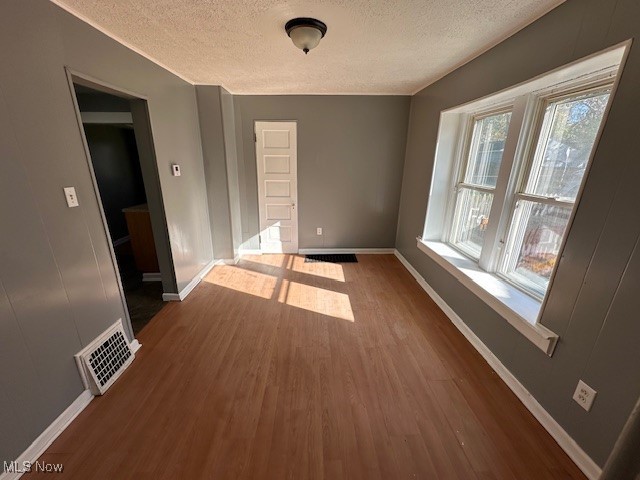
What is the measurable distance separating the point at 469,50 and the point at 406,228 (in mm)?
2183

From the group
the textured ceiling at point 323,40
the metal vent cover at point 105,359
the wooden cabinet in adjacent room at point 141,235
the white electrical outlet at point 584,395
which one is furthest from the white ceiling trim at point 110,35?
the white electrical outlet at point 584,395

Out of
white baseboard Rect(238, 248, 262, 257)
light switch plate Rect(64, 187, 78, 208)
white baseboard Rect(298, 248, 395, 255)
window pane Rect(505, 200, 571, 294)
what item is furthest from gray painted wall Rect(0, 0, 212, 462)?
window pane Rect(505, 200, 571, 294)

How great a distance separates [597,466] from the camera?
1.22 meters

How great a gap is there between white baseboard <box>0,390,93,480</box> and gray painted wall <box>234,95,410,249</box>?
2.76 m

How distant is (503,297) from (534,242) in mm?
474

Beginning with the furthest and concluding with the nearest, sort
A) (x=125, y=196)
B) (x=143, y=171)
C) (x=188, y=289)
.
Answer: (x=125, y=196) → (x=188, y=289) → (x=143, y=171)

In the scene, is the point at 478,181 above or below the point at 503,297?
above

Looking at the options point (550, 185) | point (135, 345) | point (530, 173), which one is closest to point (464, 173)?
point (530, 173)

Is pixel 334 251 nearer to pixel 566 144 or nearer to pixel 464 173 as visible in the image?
pixel 464 173

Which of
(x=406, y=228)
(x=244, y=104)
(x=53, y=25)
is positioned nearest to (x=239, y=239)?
(x=244, y=104)

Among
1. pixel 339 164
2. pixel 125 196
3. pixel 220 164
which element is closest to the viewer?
pixel 220 164

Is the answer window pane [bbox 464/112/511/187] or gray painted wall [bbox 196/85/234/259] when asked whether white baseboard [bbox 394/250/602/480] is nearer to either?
window pane [bbox 464/112/511/187]

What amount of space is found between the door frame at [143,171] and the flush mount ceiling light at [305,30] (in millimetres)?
1348

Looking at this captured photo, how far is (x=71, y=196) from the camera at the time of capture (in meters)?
1.50
